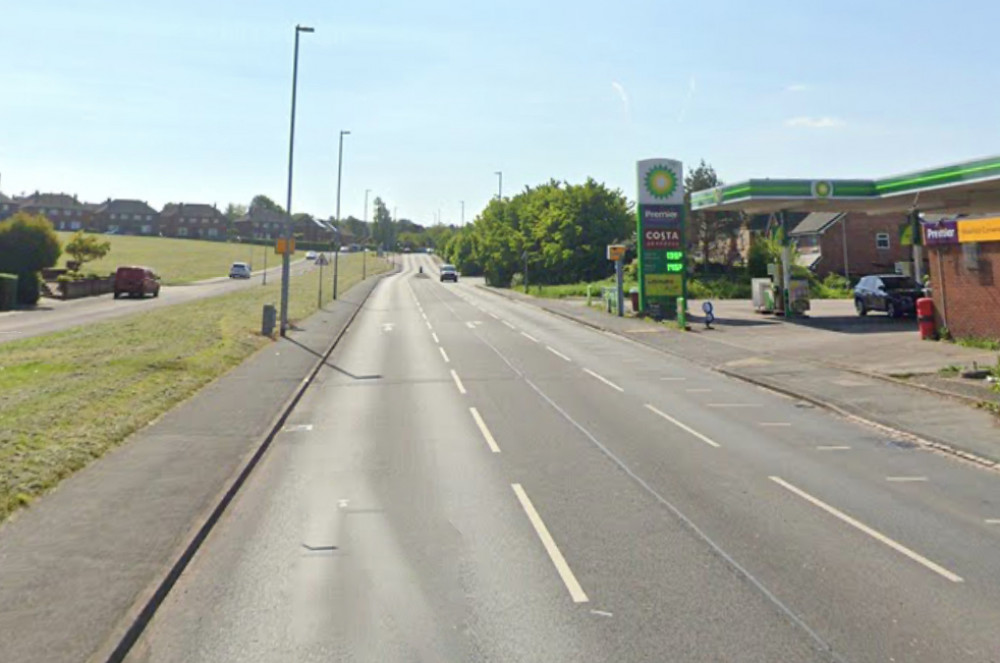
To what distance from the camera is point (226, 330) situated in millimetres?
28500

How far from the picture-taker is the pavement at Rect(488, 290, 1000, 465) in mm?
13078

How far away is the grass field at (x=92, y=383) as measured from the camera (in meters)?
10.1

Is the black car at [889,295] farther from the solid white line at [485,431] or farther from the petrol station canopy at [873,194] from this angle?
the solid white line at [485,431]

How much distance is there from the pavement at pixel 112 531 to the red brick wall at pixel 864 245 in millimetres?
56928

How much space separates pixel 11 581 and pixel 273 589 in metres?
2.27

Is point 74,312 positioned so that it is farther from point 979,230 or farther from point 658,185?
point 979,230

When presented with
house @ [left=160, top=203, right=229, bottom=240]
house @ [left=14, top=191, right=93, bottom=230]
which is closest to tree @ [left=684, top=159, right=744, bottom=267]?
house @ [left=160, top=203, right=229, bottom=240]

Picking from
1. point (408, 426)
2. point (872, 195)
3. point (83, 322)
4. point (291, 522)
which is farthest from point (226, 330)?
point (872, 195)

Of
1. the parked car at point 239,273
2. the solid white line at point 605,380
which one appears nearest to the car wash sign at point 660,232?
the solid white line at point 605,380

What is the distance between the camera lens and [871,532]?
7758mm

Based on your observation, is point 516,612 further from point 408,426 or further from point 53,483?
point 408,426

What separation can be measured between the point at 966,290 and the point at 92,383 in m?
26.1

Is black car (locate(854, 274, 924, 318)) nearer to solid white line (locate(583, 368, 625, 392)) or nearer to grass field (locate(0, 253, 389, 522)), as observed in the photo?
solid white line (locate(583, 368, 625, 392))

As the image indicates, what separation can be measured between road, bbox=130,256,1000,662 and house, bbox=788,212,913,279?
50744 millimetres
